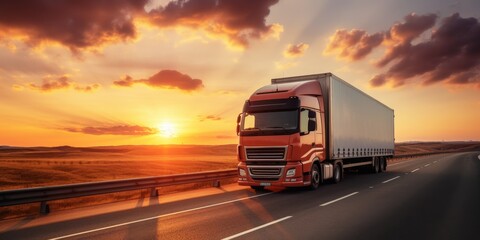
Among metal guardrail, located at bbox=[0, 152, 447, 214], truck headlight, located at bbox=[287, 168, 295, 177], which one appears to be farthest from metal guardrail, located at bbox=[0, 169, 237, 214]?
truck headlight, located at bbox=[287, 168, 295, 177]

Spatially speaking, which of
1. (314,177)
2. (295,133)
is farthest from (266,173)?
(314,177)

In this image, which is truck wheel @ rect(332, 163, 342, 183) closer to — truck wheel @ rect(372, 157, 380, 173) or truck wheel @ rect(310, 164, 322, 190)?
truck wheel @ rect(310, 164, 322, 190)

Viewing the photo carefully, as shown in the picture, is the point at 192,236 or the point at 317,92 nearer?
the point at 192,236

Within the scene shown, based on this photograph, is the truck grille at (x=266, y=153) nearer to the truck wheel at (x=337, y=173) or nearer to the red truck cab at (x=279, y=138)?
the red truck cab at (x=279, y=138)

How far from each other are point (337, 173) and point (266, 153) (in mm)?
5231

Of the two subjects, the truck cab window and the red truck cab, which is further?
the truck cab window

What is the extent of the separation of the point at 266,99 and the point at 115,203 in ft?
21.0

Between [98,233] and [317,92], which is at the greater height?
[317,92]

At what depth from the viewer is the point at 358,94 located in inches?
766

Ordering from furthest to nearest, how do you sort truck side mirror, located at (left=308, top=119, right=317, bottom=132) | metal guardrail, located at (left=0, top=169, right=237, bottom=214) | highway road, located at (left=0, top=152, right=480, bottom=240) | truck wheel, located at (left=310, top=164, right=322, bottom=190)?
truck wheel, located at (left=310, top=164, right=322, bottom=190)
truck side mirror, located at (left=308, top=119, right=317, bottom=132)
metal guardrail, located at (left=0, top=169, right=237, bottom=214)
highway road, located at (left=0, top=152, right=480, bottom=240)

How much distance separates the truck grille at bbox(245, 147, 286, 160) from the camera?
12672 mm

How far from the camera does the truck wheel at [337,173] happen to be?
53.5ft

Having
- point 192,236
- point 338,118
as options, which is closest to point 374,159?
point 338,118

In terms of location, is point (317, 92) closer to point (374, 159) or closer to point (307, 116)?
point (307, 116)
